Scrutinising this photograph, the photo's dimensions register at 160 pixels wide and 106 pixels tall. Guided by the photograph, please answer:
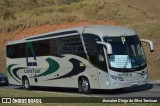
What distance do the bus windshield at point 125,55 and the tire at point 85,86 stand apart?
2.00m

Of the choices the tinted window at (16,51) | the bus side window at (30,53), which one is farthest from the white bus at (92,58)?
the tinted window at (16,51)

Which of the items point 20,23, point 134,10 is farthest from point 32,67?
point 134,10

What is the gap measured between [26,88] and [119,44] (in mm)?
9617

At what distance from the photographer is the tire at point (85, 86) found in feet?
75.5

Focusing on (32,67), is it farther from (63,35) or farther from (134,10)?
(134,10)

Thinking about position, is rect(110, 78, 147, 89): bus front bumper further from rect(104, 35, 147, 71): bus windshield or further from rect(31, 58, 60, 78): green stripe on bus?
rect(31, 58, 60, 78): green stripe on bus

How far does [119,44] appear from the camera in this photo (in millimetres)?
22234

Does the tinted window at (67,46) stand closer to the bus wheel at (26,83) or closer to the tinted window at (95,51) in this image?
the tinted window at (95,51)

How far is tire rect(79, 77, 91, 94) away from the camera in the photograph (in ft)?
75.5

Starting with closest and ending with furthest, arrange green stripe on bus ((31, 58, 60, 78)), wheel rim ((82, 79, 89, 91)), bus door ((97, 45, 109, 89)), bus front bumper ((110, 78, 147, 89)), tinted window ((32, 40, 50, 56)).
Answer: bus front bumper ((110, 78, 147, 89)) < bus door ((97, 45, 109, 89)) < wheel rim ((82, 79, 89, 91)) < green stripe on bus ((31, 58, 60, 78)) < tinted window ((32, 40, 50, 56))

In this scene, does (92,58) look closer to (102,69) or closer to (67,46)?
(102,69)

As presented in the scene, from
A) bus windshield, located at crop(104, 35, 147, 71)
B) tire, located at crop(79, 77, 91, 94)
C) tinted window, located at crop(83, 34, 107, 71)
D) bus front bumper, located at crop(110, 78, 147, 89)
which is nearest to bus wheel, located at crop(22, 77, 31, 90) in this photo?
tire, located at crop(79, 77, 91, 94)

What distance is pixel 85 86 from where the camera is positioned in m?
23.2

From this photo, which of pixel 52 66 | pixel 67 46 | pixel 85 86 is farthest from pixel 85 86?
pixel 52 66
